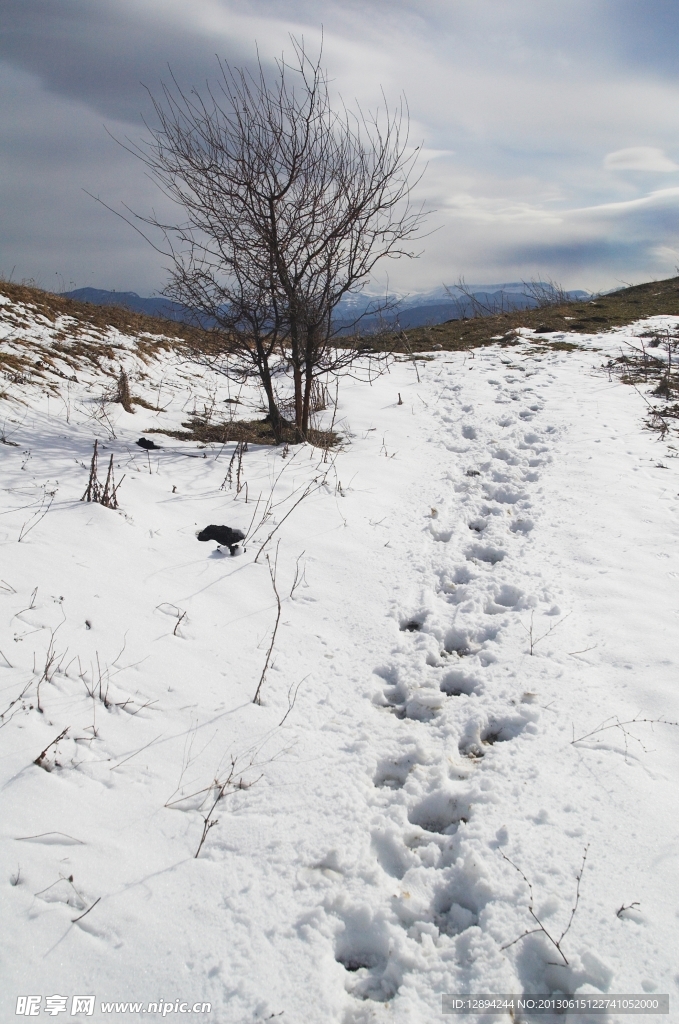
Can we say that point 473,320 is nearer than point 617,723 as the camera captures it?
No

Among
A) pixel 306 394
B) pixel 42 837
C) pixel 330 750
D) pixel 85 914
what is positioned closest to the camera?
pixel 85 914

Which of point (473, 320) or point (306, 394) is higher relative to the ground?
point (473, 320)

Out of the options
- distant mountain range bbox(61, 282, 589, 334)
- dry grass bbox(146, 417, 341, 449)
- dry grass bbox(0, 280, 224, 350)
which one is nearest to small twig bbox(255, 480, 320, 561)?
dry grass bbox(146, 417, 341, 449)

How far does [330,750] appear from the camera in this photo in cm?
244

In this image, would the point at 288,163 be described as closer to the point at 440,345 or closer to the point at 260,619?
the point at 260,619

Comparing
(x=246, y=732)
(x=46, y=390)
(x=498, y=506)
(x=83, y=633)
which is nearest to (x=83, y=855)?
(x=246, y=732)

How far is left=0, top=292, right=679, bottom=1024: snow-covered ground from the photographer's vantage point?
63.7 inches

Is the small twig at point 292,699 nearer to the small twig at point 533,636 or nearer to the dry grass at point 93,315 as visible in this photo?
the small twig at point 533,636

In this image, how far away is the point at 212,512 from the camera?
14.5 feet

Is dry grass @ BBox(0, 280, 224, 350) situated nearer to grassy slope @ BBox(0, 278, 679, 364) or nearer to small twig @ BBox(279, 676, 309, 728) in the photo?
grassy slope @ BBox(0, 278, 679, 364)

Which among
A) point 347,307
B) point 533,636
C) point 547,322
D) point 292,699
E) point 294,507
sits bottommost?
point 292,699

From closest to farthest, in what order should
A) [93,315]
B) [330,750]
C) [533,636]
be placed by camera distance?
[330,750]
[533,636]
[93,315]

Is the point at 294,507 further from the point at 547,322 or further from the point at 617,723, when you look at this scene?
the point at 547,322

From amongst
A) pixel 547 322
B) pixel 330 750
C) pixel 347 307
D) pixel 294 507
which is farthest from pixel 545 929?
pixel 547 322
